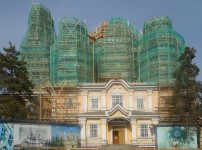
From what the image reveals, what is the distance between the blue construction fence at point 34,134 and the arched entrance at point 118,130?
733 cm

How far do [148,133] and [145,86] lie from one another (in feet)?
19.0

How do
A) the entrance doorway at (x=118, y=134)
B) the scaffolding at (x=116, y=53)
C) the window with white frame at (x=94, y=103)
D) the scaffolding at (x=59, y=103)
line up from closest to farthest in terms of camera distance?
1. the scaffolding at (x=59, y=103)
2. the entrance doorway at (x=118, y=134)
3. the window with white frame at (x=94, y=103)
4. the scaffolding at (x=116, y=53)

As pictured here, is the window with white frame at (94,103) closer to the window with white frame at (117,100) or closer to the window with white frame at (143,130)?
the window with white frame at (117,100)

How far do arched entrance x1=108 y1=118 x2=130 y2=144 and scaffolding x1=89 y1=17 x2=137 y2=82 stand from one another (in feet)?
27.0

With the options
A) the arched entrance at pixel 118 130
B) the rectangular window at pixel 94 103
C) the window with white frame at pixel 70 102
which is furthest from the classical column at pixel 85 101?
the arched entrance at pixel 118 130

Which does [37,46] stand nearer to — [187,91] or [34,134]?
[34,134]

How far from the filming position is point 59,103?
4616cm

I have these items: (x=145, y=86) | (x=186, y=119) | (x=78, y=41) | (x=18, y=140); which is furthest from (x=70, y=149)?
(x=78, y=41)

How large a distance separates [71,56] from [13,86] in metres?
15.3

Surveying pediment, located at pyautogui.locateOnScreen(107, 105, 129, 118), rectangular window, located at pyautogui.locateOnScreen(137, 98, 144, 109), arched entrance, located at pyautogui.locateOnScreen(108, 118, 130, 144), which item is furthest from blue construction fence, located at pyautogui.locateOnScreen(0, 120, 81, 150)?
rectangular window, located at pyautogui.locateOnScreen(137, 98, 144, 109)

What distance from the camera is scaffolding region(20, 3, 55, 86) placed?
53.4 meters

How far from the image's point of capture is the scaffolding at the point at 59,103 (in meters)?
45.7

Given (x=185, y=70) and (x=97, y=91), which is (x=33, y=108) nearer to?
(x=97, y=91)

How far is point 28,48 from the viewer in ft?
177
